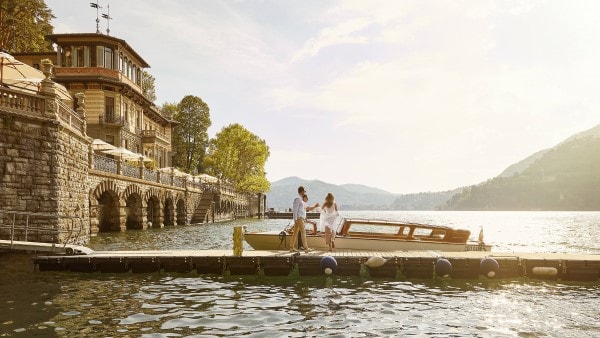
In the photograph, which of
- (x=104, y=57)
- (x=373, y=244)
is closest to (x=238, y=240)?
(x=373, y=244)

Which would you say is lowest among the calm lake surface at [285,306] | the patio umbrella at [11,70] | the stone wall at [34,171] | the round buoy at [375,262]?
the calm lake surface at [285,306]

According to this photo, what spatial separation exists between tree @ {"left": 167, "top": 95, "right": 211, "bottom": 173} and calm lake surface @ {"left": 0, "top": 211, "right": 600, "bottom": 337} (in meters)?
63.3

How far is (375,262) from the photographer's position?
55.3ft

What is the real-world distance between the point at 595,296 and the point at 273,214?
89.1 m

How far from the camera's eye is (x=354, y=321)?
439 inches

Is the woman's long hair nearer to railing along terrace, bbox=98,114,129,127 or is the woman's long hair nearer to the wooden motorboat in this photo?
the wooden motorboat

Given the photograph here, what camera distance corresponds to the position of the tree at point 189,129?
3145 inches

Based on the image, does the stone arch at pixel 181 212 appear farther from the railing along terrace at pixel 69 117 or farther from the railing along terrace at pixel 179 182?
the railing along terrace at pixel 69 117

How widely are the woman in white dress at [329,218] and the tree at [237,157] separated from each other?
56.1m

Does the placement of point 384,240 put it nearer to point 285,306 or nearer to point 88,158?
point 285,306

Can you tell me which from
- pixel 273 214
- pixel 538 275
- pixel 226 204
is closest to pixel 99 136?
pixel 226 204

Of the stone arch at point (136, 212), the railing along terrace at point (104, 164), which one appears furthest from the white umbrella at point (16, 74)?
the stone arch at point (136, 212)

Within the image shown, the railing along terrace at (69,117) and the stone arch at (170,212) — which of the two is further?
the stone arch at (170,212)

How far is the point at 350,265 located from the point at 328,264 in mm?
934
